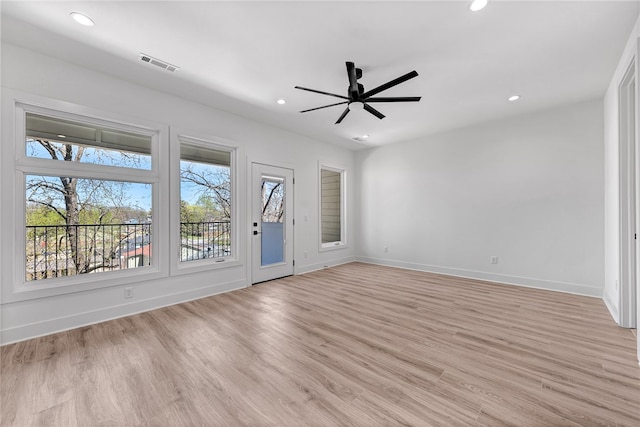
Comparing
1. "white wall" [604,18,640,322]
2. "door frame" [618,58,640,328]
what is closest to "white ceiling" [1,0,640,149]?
"white wall" [604,18,640,322]

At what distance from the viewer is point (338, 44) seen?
2574 mm

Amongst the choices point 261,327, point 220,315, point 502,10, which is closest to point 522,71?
point 502,10

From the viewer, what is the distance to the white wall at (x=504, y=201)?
3.99m

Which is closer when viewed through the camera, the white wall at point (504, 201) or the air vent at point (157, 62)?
the air vent at point (157, 62)

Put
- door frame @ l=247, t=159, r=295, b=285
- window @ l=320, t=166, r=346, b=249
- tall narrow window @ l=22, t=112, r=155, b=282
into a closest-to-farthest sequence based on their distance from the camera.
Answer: tall narrow window @ l=22, t=112, r=155, b=282, door frame @ l=247, t=159, r=295, b=285, window @ l=320, t=166, r=346, b=249

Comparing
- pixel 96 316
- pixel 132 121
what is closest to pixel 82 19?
pixel 132 121

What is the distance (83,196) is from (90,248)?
0.63 meters

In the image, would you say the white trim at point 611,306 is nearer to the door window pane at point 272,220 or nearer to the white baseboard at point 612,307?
the white baseboard at point 612,307

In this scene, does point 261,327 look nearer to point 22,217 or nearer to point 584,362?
point 22,217

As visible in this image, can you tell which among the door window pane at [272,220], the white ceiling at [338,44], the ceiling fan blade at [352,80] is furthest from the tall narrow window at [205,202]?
the ceiling fan blade at [352,80]

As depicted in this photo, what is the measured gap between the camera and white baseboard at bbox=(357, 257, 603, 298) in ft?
13.0

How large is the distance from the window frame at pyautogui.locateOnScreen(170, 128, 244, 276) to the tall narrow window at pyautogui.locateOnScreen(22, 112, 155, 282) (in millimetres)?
288

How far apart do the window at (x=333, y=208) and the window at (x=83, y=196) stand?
→ 13.5 ft

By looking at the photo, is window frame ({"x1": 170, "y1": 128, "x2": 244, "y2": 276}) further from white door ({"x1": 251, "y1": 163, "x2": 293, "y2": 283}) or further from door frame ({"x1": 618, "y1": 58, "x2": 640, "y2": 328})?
door frame ({"x1": 618, "y1": 58, "x2": 640, "y2": 328})
